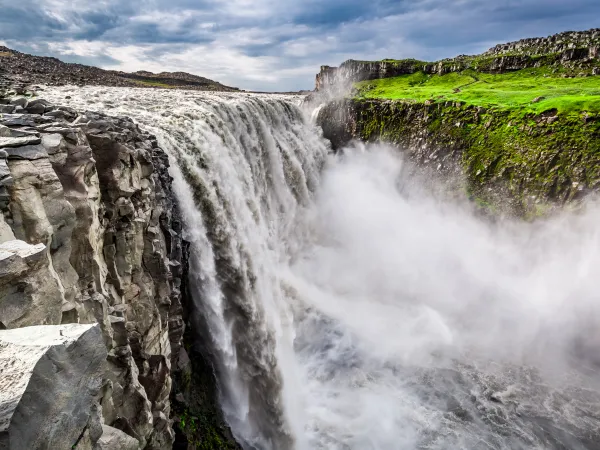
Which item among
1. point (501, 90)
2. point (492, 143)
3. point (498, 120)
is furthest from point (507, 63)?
point (492, 143)

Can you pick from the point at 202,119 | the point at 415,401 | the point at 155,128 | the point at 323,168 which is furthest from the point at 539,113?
the point at 155,128

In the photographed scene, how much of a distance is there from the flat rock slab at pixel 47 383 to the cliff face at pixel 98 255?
0.03 meters

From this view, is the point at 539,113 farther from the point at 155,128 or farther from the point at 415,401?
the point at 155,128

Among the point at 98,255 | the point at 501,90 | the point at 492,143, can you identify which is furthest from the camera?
the point at 501,90

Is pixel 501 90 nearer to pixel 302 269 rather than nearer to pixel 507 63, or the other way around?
pixel 507 63

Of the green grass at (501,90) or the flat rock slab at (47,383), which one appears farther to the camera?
the green grass at (501,90)

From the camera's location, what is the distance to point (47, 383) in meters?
3.28

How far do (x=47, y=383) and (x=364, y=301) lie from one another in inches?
974

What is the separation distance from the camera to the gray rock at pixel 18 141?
610 cm

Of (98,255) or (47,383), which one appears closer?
(47,383)

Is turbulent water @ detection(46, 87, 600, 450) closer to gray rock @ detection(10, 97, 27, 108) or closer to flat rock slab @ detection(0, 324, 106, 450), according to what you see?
gray rock @ detection(10, 97, 27, 108)

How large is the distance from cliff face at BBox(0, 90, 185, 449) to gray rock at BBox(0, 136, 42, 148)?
2cm

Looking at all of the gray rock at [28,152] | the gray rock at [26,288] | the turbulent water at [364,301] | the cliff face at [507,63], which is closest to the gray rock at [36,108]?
the gray rock at [28,152]

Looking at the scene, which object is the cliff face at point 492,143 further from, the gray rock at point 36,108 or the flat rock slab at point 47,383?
the flat rock slab at point 47,383
